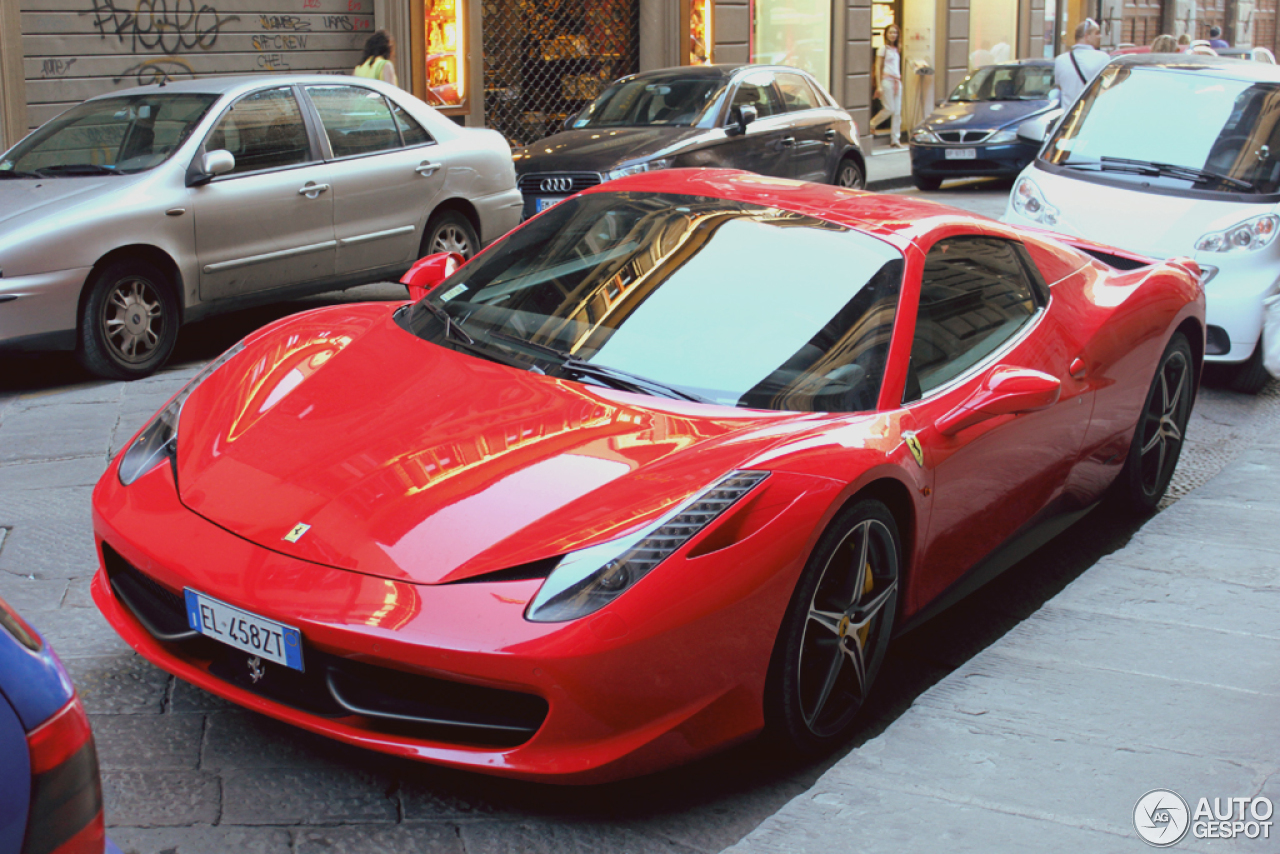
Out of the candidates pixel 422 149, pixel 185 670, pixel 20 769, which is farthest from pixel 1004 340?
pixel 422 149

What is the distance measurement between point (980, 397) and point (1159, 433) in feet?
5.39

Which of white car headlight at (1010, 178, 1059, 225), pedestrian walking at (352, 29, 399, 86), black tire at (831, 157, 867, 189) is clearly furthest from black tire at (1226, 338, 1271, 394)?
pedestrian walking at (352, 29, 399, 86)

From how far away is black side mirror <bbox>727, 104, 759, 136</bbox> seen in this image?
11445 mm

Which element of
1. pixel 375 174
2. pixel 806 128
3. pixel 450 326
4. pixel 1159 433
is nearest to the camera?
pixel 450 326

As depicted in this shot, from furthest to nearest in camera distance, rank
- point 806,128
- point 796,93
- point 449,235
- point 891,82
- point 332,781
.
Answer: point 891,82 < point 796,93 < point 806,128 < point 449,235 < point 332,781

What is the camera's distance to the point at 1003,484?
3777mm

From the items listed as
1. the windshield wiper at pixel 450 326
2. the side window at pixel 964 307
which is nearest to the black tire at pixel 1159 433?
the side window at pixel 964 307

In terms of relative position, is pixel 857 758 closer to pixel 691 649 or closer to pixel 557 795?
pixel 691 649

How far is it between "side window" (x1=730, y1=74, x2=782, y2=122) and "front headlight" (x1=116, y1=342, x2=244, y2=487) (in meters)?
8.76

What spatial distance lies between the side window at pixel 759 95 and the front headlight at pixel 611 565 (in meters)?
9.39

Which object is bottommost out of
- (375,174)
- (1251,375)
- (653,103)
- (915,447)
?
(1251,375)

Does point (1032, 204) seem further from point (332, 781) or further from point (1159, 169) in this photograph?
point (332, 781)

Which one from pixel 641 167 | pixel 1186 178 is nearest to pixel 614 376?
pixel 1186 178

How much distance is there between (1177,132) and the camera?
7.77 m
